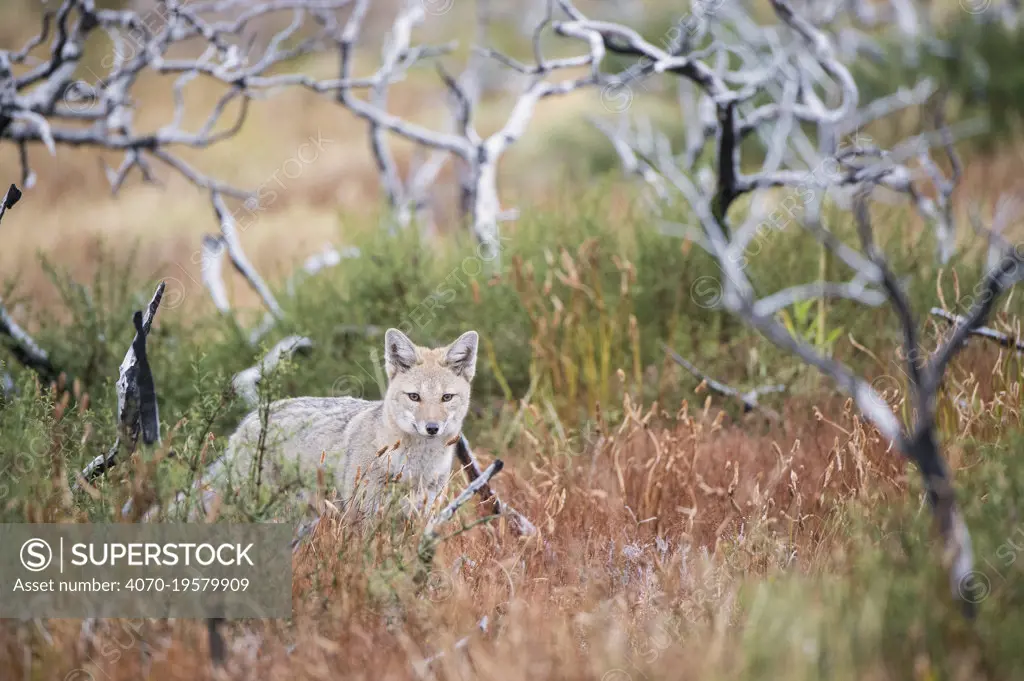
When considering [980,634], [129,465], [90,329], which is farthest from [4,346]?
[980,634]

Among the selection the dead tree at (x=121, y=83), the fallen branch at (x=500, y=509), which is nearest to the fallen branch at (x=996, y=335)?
the fallen branch at (x=500, y=509)

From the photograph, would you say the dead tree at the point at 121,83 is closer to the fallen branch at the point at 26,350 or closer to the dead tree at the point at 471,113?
Result: the dead tree at the point at 471,113

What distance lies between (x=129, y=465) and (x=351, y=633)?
975 mm

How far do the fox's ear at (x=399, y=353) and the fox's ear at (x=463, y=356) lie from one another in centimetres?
15

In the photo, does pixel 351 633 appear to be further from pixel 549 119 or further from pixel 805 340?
pixel 549 119

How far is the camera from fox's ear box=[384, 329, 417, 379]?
4.11 meters

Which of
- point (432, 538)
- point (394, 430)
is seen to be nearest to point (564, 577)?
point (432, 538)

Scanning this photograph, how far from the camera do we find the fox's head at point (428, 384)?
393 centimetres

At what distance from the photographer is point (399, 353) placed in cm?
414

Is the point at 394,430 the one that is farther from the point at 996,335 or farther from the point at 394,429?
the point at 996,335

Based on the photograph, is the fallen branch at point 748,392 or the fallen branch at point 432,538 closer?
the fallen branch at point 432,538

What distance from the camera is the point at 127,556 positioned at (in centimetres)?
289

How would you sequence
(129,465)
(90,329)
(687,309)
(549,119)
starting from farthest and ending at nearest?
(549,119)
(687,309)
(90,329)
(129,465)

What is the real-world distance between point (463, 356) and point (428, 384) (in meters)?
0.23
